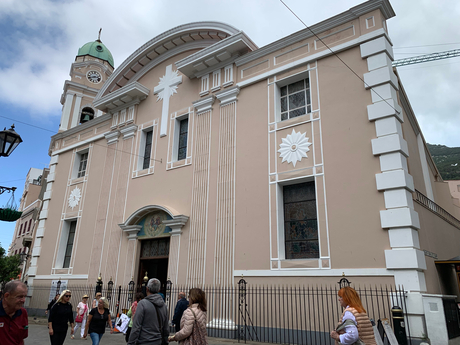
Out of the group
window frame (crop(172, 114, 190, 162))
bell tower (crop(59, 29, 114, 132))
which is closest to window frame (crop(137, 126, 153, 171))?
window frame (crop(172, 114, 190, 162))

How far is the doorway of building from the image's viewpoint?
13.7 meters

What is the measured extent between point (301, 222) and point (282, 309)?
8.32ft

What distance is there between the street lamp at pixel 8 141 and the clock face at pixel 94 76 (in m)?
18.8

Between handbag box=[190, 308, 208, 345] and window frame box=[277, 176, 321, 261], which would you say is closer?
handbag box=[190, 308, 208, 345]

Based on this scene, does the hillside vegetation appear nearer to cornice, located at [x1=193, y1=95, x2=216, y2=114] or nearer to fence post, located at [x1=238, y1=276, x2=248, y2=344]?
cornice, located at [x1=193, y1=95, x2=216, y2=114]

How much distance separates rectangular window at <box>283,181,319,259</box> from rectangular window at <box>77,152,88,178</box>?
12.4 meters

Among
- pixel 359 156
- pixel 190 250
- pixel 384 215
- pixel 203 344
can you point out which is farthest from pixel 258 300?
pixel 203 344

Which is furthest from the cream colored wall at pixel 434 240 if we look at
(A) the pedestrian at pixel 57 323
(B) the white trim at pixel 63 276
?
(B) the white trim at pixel 63 276

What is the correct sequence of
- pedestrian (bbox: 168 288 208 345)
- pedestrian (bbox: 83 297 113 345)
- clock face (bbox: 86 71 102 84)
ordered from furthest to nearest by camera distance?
clock face (bbox: 86 71 102 84) < pedestrian (bbox: 83 297 113 345) < pedestrian (bbox: 168 288 208 345)

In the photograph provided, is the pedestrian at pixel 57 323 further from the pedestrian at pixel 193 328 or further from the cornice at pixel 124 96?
the cornice at pixel 124 96

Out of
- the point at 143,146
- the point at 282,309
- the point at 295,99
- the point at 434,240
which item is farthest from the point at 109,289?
the point at 434,240

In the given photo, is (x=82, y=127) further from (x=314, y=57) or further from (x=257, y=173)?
(x=314, y=57)

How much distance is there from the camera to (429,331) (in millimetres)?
7781

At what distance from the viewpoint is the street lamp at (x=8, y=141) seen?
22.2 ft
